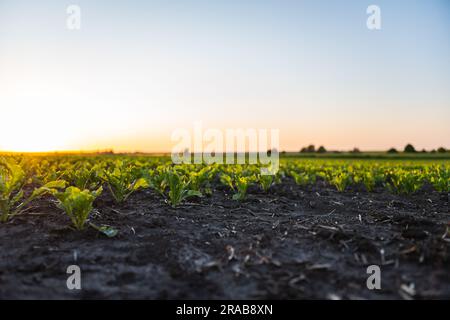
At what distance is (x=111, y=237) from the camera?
4191 mm

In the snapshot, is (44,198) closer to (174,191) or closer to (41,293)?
(174,191)

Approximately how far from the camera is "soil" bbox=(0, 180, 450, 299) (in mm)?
2977

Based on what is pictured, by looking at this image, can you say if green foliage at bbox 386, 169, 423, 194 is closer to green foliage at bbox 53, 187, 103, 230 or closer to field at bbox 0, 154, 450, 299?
field at bbox 0, 154, 450, 299

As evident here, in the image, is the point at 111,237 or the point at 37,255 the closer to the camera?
the point at 37,255

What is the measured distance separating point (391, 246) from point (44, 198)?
508 cm

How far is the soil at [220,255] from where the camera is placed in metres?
2.98

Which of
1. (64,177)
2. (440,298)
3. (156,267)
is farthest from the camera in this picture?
(64,177)

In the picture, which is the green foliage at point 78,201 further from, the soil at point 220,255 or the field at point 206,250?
the soil at point 220,255

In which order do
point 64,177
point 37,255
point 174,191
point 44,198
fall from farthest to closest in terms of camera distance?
point 64,177
point 44,198
point 174,191
point 37,255

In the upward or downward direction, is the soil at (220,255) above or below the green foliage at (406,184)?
below

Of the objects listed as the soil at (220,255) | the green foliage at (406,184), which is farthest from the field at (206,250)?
the green foliage at (406,184)

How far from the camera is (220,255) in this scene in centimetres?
368

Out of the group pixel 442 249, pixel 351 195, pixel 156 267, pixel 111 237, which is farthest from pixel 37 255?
pixel 351 195

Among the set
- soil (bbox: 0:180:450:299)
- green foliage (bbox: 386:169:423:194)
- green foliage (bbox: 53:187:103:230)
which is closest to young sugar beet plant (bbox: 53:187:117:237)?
green foliage (bbox: 53:187:103:230)
